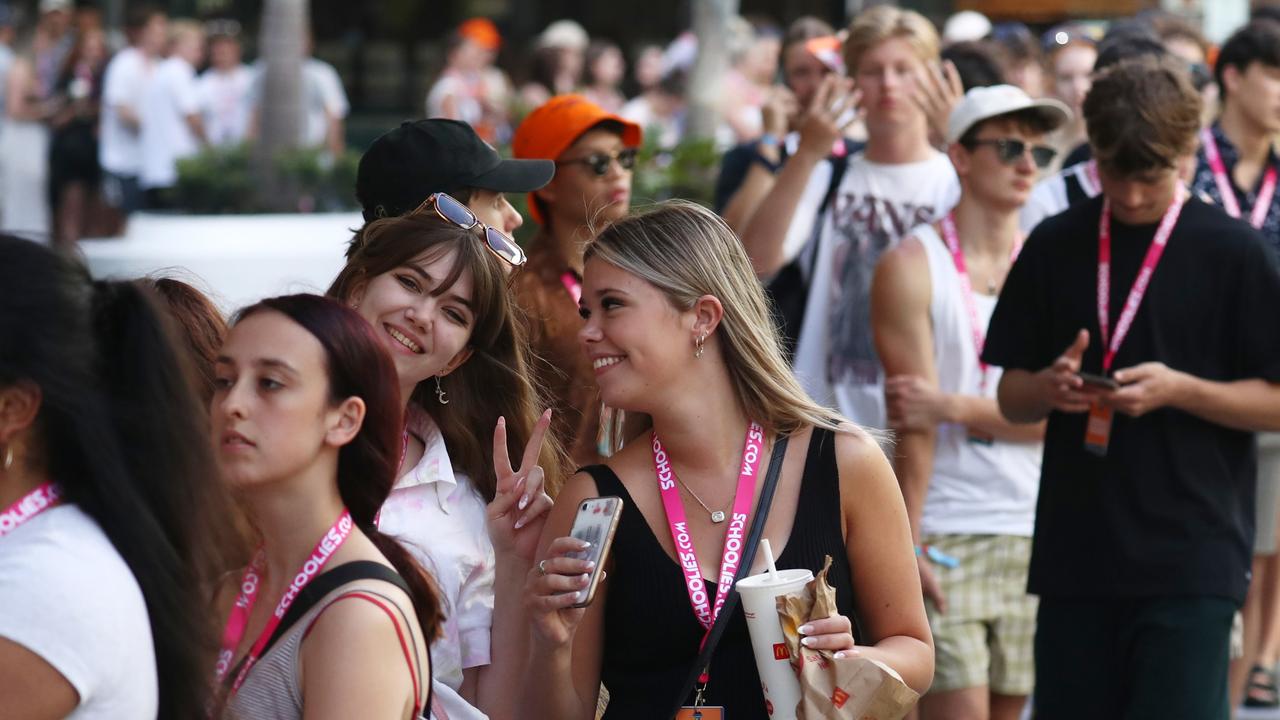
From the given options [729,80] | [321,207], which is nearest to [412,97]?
[729,80]

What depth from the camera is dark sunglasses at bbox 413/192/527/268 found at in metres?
3.73

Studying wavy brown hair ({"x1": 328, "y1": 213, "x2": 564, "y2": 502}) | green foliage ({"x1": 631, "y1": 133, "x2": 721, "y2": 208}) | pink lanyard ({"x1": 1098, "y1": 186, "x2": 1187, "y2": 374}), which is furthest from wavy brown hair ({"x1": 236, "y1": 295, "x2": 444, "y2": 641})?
green foliage ({"x1": 631, "y1": 133, "x2": 721, "y2": 208})

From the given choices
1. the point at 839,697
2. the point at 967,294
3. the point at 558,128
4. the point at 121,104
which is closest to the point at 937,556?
the point at 967,294

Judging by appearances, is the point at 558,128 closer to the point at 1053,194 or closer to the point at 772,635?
the point at 1053,194

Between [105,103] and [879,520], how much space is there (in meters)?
13.9

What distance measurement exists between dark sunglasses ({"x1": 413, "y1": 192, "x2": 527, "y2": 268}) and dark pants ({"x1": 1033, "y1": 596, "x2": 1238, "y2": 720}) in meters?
1.91

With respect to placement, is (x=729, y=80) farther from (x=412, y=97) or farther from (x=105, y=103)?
(x=412, y=97)

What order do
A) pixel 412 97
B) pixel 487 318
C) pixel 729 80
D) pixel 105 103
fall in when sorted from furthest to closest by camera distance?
pixel 412 97
pixel 729 80
pixel 105 103
pixel 487 318

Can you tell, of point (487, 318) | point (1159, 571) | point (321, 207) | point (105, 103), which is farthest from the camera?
point (105, 103)

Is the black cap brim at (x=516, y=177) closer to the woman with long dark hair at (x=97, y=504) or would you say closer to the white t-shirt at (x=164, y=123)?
the woman with long dark hair at (x=97, y=504)

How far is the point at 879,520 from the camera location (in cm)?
335

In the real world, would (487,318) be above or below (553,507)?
above

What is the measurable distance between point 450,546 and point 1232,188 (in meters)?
4.04

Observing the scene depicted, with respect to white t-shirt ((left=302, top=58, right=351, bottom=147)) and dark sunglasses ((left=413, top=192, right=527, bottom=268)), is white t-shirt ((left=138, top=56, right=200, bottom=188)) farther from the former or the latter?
dark sunglasses ((left=413, top=192, right=527, bottom=268))
